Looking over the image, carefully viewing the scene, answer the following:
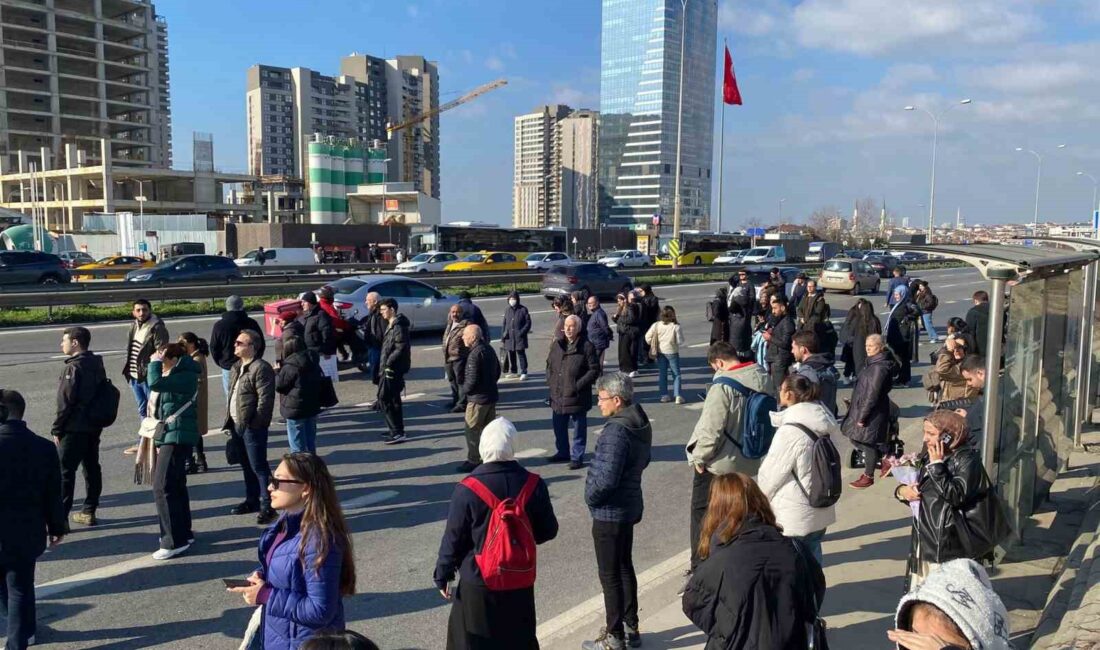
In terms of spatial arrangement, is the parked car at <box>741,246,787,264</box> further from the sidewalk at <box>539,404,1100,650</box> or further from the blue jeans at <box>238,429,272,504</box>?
the blue jeans at <box>238,429,272,504</box>

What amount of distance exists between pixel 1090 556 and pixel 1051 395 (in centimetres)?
239

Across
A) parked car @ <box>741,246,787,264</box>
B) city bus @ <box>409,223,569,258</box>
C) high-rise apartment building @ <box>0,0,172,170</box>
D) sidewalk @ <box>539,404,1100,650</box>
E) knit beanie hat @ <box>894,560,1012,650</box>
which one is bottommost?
sidewalk @ <box>539,404,1100,650</box>

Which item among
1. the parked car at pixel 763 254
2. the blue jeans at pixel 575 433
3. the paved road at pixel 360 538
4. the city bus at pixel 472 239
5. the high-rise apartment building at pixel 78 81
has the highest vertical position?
the high-rise apartment building at pixel 78 81

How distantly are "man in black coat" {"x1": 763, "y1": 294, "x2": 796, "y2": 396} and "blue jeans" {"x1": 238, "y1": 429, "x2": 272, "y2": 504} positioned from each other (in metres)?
7.00

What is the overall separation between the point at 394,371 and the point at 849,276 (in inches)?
1082

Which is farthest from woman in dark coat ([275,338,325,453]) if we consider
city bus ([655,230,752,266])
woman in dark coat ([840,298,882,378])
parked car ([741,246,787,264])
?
city bus ([655,230,752,266])

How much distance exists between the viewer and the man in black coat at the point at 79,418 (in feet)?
21.9

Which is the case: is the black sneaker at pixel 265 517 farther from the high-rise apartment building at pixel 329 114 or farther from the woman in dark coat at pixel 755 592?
the high-rise apartment building at pixel 329 114

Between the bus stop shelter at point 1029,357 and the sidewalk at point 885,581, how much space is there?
0.93ft

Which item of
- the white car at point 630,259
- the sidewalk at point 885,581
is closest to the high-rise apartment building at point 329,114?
the white car at point 630,259

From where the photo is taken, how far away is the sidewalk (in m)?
5.06

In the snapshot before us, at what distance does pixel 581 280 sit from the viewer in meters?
28.6

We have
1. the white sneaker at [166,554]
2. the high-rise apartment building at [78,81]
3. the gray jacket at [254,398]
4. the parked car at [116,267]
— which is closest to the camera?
the white sneaker at [166,554]

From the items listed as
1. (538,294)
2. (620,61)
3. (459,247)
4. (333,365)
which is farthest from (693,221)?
(333,365)
